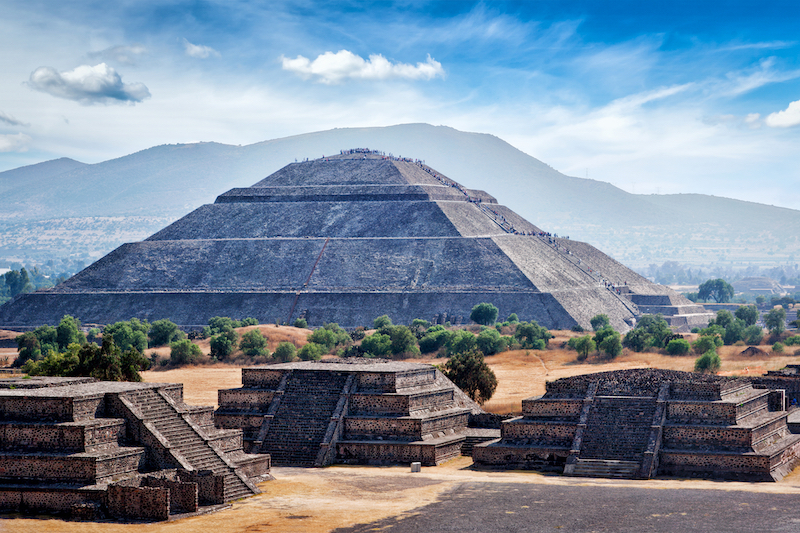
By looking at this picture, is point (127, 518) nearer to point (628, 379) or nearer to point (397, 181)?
point (628, 379)

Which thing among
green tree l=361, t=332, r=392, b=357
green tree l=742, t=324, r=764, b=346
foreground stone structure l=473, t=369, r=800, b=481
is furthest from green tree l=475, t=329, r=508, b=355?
foreground stone structure l=473, t=369, r=800, b=481

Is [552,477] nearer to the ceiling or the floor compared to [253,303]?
nearer to the floor

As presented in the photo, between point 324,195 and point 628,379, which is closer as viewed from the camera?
point 628,379

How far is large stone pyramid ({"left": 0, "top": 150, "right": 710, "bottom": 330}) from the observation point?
121 meters

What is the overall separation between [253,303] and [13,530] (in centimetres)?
9200

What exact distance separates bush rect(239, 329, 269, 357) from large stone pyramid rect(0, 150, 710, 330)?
2792cm

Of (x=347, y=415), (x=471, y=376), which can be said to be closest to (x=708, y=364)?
(x=471, y=376)

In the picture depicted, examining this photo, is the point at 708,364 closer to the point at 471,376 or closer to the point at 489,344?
the point at 489,344

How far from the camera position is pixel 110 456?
113ft

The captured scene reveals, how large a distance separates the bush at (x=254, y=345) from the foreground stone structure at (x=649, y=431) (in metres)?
47.0

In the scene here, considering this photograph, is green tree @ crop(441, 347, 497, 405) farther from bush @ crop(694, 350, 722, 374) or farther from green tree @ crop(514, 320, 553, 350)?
green tree @ crop(514, 320, 553, 350)

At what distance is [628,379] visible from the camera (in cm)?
4503

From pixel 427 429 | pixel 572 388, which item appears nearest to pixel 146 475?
pixel 427 429

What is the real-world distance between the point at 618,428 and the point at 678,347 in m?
48.2
